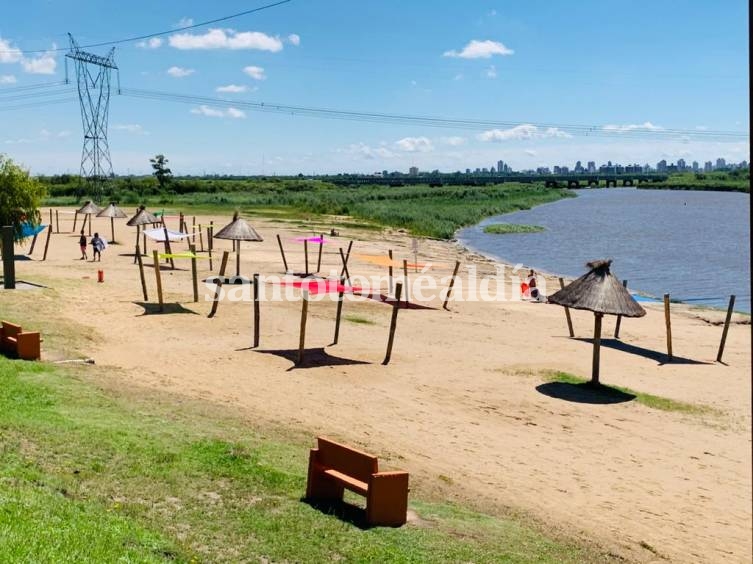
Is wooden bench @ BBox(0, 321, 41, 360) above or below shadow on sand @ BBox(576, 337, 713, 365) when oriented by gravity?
above

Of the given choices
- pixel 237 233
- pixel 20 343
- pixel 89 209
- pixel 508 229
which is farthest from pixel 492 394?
pixel 508 229

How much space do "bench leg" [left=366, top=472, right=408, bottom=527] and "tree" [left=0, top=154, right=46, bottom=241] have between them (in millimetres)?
20783

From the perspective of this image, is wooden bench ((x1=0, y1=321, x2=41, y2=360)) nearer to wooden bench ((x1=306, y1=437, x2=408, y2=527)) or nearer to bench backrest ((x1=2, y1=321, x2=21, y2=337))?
bench backrest ((x1=2, y1=321, x2=21, y2=337))

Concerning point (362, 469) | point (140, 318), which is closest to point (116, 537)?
point (362, 469)

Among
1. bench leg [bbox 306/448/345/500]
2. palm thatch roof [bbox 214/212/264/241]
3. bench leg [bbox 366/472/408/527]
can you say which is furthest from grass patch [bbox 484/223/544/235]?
bench leg [bbox 366/472/408/527]

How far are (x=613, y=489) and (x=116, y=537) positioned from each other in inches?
259

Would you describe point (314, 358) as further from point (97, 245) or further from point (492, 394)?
point (97, 245)

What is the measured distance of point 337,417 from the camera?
12656 mm

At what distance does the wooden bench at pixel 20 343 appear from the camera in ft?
44.2

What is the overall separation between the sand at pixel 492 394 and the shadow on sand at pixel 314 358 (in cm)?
9

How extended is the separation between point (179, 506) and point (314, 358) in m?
9.11

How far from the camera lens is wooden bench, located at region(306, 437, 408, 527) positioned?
25.7 ft

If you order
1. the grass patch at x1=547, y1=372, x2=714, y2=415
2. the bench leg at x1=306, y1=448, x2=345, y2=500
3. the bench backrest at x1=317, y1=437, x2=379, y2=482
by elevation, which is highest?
the bench backrest at x1=317, y1=437, x2=379, y2=482

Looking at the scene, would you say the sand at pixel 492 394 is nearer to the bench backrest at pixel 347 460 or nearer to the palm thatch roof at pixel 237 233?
the bench backrest at pixel 347 460
